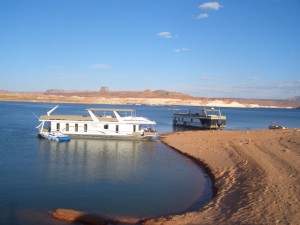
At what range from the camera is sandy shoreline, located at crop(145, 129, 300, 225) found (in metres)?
15.7

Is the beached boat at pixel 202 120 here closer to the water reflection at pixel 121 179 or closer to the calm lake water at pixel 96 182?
the water reflection at pixel 121 179

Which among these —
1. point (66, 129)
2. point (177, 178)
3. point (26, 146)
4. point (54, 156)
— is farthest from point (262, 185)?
point (66, 129)

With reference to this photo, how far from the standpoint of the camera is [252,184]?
21250 millimetres

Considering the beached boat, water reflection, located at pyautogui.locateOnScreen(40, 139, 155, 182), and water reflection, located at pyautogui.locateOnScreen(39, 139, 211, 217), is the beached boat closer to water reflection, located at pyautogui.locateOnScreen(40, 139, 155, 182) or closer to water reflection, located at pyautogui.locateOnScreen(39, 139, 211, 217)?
water reflection, located at pyautogui.locateOnScreen(40, 139, 155, 182)

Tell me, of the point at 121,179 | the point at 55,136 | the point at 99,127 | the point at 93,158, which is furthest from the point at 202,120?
the point at 121,179

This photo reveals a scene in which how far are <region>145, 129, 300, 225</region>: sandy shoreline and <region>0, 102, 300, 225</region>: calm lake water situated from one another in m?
1.67

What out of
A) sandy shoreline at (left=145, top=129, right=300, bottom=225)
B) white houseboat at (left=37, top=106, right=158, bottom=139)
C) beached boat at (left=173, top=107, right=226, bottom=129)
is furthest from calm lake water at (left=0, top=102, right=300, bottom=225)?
beached boat at (left=173, top=107, right=226, bottom=129)

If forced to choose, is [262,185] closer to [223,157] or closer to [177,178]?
[177,178]

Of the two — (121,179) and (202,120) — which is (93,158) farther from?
(202,120)

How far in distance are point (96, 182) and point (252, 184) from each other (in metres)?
9.92

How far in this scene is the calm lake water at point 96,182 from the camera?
61.6 ft

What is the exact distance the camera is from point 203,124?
70.7 metres

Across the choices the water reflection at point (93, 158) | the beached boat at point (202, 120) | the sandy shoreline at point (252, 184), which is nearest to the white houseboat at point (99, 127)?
the water reflection at point (93, 158)

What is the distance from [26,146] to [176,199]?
23.7 meters
